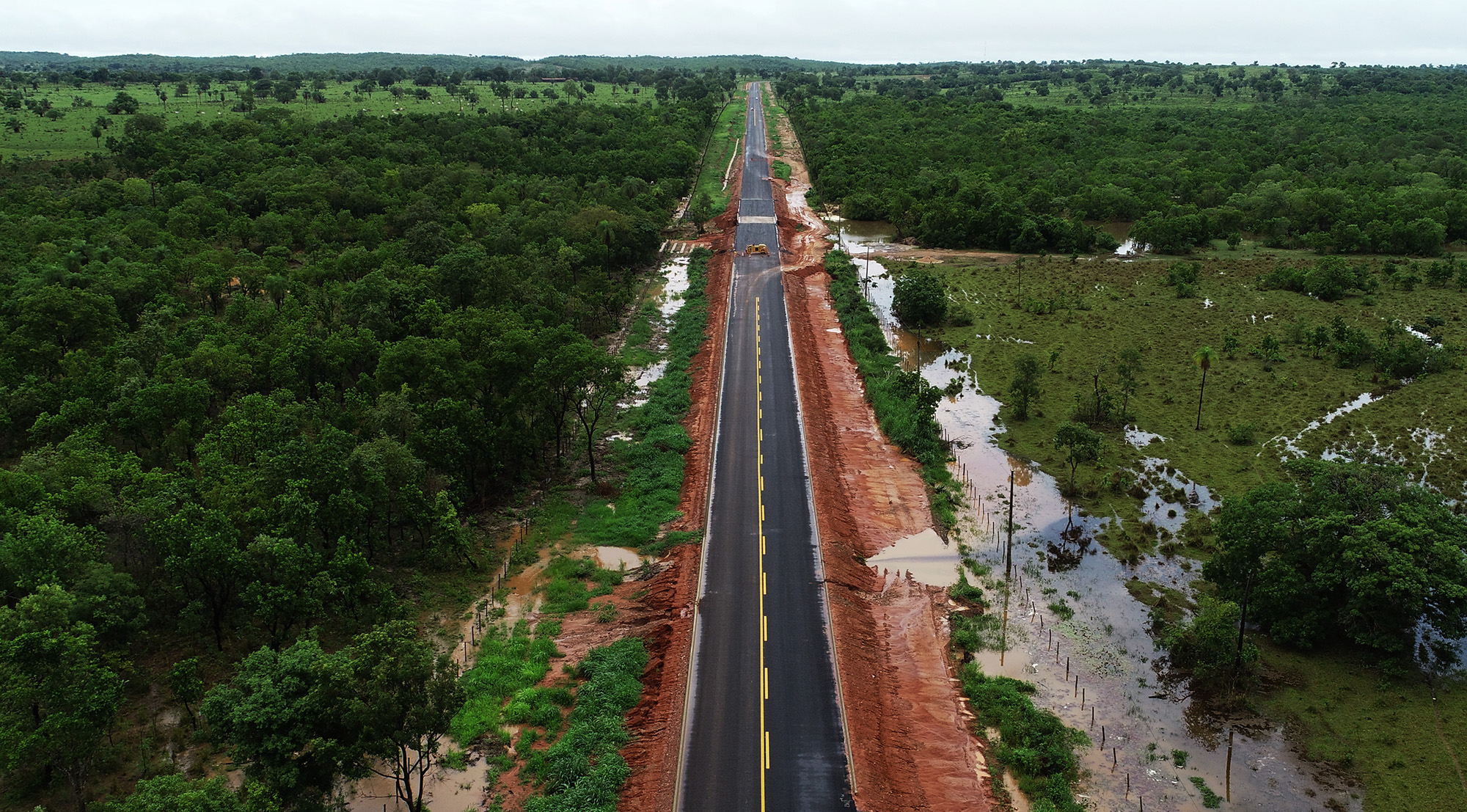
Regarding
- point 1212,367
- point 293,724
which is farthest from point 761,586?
point 1212,367

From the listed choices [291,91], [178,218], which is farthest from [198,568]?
[291,91]

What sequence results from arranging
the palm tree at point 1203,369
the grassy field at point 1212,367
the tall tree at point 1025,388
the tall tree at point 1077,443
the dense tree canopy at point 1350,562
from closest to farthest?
the dense tree canopy at point 1350,562, the tall tree at point 1077,443, the grassy field at point 1212,367, the palm tree at point 1203,369, the tall tree at point 1025,388

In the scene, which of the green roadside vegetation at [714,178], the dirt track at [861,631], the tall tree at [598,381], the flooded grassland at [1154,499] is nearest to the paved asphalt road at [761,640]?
the dirt track at [861,631]

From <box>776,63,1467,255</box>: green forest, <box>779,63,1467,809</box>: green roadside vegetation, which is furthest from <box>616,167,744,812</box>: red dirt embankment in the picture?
<box>776,63,1467,255</box>: green forest

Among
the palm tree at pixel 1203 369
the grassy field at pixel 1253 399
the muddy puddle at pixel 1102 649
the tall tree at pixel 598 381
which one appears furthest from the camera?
the palm tree at pixel 1203 369

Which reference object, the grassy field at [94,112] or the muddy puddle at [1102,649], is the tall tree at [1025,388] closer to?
Result: the muddy puddle at [1102,649]

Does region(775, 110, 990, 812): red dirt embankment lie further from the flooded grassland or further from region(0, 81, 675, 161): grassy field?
region(0, 81, 675, 161): grassy field

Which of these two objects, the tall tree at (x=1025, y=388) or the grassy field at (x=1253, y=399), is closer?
the grassy field at (x=1253, y=399)

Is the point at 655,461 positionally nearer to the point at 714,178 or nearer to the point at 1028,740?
the point at 1028,740
